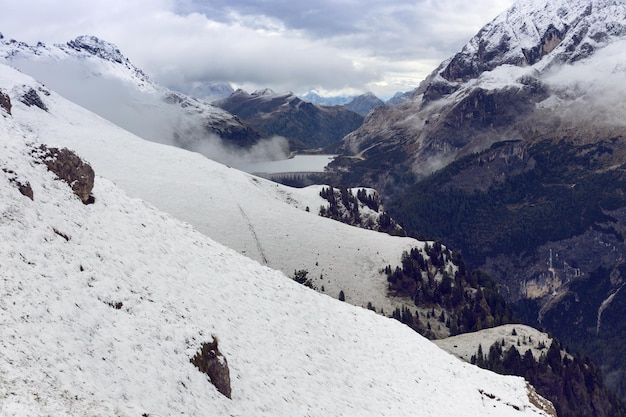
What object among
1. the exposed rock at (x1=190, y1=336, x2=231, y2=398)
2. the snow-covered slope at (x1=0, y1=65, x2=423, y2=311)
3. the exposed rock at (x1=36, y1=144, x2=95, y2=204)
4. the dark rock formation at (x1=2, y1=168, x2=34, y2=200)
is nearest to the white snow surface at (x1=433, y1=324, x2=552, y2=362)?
the snow-covered slope at (x1=0, y1=65, x2=423, y2=311)

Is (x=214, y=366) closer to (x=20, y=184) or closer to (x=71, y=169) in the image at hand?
(x=20, y=184)

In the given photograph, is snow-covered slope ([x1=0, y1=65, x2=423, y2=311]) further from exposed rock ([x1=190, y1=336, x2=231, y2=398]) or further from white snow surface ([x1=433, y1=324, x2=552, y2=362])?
exposed rock ([x1=190, y1=336, x2=231, y2=398])

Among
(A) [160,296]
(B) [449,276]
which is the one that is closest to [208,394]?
(A) [160,296]

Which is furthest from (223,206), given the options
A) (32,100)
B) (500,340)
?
(500,340)

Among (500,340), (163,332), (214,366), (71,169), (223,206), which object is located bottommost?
(500,340)

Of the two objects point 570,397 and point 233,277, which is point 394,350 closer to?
point 233,277
